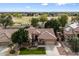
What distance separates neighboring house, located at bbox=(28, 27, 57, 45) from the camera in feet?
6.83

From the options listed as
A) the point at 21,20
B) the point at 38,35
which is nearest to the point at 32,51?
the point at 38,35

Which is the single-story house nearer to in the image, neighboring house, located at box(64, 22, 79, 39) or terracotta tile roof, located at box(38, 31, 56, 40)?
terracotta tile roof, located at box(38, 31, 56, 40)

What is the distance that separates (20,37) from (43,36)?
249 mm

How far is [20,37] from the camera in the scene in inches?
81.1

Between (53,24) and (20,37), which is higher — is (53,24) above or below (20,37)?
above

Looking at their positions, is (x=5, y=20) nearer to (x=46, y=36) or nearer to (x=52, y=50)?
(x=46, y=36)

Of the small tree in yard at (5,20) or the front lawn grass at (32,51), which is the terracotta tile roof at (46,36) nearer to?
the front lawn grass at (32,51)

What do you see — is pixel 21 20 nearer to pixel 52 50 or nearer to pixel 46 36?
pixel 46 36

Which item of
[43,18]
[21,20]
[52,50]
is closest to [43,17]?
[43,18]

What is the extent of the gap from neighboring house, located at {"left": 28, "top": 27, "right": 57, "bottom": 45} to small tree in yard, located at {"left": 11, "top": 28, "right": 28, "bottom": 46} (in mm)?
57

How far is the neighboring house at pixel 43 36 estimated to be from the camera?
81.9 inches

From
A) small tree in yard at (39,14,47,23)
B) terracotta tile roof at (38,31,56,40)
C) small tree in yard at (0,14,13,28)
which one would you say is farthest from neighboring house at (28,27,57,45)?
small tree in yard at (0,14,13,28)

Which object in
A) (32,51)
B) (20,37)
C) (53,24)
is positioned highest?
(53,24)

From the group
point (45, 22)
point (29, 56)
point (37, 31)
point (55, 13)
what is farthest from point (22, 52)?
point (55, 13)
